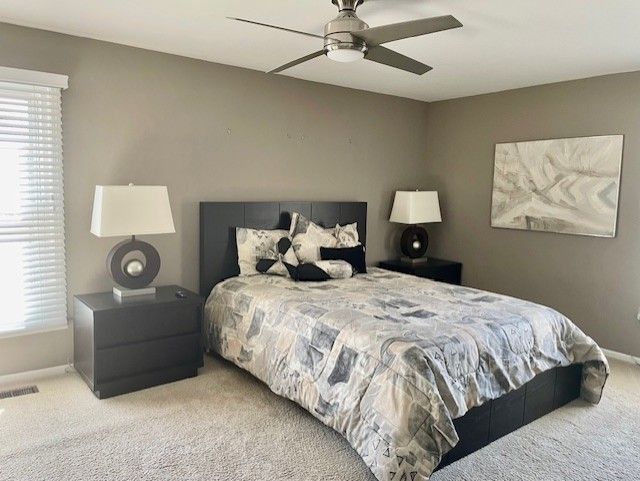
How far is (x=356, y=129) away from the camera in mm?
5055

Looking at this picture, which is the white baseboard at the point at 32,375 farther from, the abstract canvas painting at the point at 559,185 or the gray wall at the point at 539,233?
the abstract canvas painting at the point at 559,185

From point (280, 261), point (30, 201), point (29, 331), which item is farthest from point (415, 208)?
point (29, 331)

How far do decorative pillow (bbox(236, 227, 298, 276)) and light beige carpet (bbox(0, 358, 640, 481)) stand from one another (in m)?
1.04

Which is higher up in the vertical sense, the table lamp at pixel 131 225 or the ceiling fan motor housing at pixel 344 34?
the ceiling fan motor housing at pixel 344 34

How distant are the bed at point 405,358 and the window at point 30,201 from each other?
1.16 metres

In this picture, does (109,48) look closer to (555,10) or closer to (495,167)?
(555,10)

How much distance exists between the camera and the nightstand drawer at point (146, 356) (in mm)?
3158

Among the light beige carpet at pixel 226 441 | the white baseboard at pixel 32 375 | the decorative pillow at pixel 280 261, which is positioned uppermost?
the decorative pillow at pixel 280 261

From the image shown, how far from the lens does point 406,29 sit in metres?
2.29

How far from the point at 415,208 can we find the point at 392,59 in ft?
8.02

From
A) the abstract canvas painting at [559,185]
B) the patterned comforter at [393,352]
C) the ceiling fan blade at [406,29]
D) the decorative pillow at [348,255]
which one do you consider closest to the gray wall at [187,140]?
the decorative pillow at [348,255]

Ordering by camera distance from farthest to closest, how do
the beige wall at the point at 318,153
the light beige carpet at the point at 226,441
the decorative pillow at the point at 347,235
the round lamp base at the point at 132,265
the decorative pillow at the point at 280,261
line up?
the decorative pillow at the point at 347,235 < the decorative pillow at the point at 280,261 < the beige wall at the point at 318,153 < the round lamp base at the point at 132,265 < the light beige carpet at the point at 226,441

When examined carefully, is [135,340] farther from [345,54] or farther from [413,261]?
[413,261]

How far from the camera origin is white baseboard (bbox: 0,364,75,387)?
3344 millimetres
